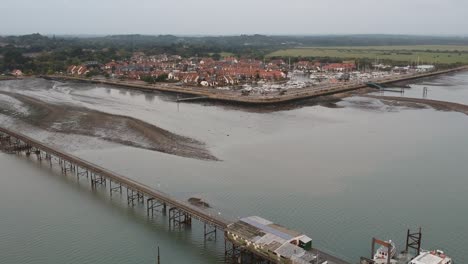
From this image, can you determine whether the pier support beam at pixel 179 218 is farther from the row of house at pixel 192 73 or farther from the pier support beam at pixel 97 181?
the row of house at pixel 192 73

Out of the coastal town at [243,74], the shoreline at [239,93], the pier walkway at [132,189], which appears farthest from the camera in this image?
the coastal town at [243,74]

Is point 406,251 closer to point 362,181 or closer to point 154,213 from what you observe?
point 362,181

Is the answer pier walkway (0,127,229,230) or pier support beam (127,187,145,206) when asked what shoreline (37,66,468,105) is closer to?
pier walkway (0,127,229,230)

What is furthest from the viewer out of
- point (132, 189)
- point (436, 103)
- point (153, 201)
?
point (436, 103)

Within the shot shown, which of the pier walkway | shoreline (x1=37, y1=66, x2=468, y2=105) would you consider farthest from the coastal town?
the pier walkway

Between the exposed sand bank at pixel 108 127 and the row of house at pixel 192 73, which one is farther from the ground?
the row of house at pixel 192 73

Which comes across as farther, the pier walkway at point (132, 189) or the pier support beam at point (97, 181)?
the pier support beam at point (97, 181)

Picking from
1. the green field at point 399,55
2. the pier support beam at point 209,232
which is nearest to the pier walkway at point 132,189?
the pier support beam at point 209,232

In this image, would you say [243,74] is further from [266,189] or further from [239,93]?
[266,189]

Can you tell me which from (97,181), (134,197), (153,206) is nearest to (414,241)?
(153,206)
